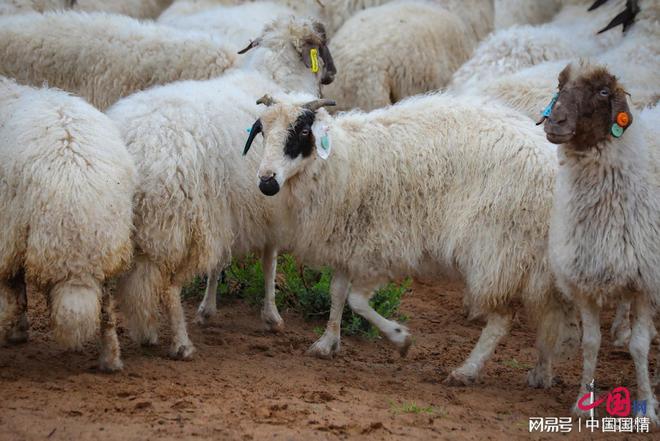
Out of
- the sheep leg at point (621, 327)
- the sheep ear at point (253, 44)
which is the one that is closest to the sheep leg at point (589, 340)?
the sheep leg at point (621, 327)

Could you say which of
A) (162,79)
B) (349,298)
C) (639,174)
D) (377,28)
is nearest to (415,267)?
(349,298)

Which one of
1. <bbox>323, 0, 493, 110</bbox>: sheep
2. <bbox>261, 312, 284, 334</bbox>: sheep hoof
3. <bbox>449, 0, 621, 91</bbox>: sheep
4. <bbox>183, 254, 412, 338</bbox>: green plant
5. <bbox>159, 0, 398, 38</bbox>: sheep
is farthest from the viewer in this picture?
<bbox>159, 0, 398, 38</bbox>: sheep

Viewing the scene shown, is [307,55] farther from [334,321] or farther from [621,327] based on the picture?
[621,327]

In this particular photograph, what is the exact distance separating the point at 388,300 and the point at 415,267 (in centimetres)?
107

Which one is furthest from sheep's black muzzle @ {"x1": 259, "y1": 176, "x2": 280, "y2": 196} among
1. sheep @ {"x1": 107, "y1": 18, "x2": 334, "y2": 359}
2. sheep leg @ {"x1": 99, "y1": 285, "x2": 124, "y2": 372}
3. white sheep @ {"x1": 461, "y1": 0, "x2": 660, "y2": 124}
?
white sheep @ {"x1": 461, "y1": 0, "x2": 660, "y2": 124}

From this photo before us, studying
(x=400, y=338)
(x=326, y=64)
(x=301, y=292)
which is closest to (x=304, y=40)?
(x=326, y=64)

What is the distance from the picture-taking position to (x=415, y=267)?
6.77m

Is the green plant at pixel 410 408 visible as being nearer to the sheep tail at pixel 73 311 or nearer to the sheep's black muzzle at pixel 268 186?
the sheep's black muzzle at pixel 268 186

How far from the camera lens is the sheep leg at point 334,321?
6969 mm

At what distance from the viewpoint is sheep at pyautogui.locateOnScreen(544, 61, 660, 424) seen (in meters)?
5.66

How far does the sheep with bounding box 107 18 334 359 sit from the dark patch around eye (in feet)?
1.58

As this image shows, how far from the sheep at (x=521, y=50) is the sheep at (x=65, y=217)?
12.7 ft

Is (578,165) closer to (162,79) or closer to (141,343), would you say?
(141,343)

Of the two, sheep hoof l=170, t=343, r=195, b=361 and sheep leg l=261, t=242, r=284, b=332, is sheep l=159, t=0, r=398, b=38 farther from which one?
sheep hoof l=170, t=343, r=195, b=361
